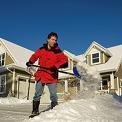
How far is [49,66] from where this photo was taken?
21.2ft

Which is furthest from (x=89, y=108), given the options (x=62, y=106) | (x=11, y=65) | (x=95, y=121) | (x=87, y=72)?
(x=11, y=65)

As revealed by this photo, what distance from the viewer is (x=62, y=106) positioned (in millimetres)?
5941

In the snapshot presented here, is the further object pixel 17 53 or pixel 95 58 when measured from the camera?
pixel 17 53

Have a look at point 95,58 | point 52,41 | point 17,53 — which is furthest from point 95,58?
point 52,41

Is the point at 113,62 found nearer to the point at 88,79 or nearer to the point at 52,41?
the point at 88,79

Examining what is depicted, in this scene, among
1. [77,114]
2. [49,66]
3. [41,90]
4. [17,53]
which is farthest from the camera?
[17,53]

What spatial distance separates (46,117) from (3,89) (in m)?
23.7

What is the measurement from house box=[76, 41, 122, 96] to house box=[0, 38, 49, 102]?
552cm

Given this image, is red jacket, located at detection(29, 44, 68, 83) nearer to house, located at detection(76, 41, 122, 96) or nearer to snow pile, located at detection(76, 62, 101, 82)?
snow pile, located at detection(76, 62, 101, 82)

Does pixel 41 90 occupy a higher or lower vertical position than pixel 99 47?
lower

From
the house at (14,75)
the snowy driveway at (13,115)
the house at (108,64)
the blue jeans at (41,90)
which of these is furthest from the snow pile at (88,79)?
the house at (14,75)

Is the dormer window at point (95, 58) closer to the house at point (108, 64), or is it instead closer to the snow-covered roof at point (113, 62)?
the house at point (108, 64)

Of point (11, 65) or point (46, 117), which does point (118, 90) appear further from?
point (46, 117)

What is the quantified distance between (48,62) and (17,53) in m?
23.5
